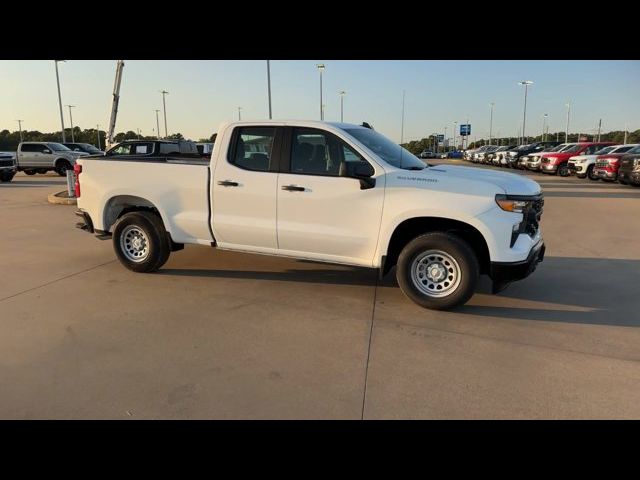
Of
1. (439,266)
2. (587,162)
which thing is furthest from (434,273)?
(587,162)

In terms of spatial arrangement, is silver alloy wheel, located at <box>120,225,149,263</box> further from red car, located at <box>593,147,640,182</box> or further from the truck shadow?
red car, located at <box>593,147,640,182</box>

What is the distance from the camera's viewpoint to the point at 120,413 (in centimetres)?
315

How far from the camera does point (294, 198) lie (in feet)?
17.6

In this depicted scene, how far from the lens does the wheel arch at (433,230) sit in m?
5.00

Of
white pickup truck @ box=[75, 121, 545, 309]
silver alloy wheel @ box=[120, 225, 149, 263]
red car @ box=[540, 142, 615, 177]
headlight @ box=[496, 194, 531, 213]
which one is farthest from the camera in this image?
red car @ box=[540, 142, 615, 177]

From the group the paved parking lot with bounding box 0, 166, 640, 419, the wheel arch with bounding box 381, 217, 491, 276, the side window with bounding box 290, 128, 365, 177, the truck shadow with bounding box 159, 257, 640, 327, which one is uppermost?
the side window with bounding box 290, 128, 365, 177

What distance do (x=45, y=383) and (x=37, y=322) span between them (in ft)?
4.67

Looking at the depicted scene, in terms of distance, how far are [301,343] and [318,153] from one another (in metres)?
2.21

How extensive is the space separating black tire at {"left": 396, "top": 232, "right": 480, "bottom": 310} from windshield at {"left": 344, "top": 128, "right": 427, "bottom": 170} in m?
0.93

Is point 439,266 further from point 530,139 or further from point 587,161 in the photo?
point 530,139

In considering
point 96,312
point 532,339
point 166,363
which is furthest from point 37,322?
point 532,339

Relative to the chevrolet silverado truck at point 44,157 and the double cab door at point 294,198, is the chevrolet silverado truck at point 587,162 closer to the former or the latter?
the double cab door at point 294,198

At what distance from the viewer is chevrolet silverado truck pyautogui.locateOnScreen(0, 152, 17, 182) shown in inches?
876

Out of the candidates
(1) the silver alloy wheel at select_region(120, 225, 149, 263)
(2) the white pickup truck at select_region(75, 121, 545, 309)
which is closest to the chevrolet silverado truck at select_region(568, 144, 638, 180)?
(2) the white pickup truck at select_region(75, 121, 545, 309)
